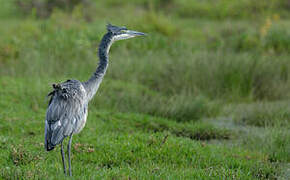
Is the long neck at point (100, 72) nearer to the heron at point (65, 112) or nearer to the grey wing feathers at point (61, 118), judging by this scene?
the heron at point (65, 112)

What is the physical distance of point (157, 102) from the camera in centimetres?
938

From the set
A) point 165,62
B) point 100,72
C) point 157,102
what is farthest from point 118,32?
point 165,62

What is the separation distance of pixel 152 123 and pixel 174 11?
14.3 meters

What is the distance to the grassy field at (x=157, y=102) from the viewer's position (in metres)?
6.00

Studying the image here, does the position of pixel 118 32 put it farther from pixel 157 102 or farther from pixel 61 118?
pixel 157 102

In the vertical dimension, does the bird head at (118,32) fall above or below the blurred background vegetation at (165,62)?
above

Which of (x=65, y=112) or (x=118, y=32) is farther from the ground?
(x=118, y=32)

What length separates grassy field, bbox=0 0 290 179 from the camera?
600cm

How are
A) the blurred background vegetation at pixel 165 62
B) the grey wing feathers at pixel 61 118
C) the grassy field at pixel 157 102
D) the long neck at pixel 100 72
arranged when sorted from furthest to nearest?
the blurred background vegetation at pixel 165 62
the grassy field at pixel 157 102
the long neck at pixel 100 72
the grey wing feathers at pixel 61 118

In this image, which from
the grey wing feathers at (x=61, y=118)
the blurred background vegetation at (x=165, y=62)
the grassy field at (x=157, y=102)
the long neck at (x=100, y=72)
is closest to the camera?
the grey wing feathers at (x=61, y=118)

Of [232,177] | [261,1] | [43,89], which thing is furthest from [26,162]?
[261,1]

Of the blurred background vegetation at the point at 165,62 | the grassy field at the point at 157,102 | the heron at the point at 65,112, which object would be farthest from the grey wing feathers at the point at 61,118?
the blurred background vegetation at the point at 165,62

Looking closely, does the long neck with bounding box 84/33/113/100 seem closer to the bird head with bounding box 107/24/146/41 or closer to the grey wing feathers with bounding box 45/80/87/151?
the bird head with bounding box 107/24/146/41

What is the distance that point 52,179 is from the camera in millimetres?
Answer: 4805
